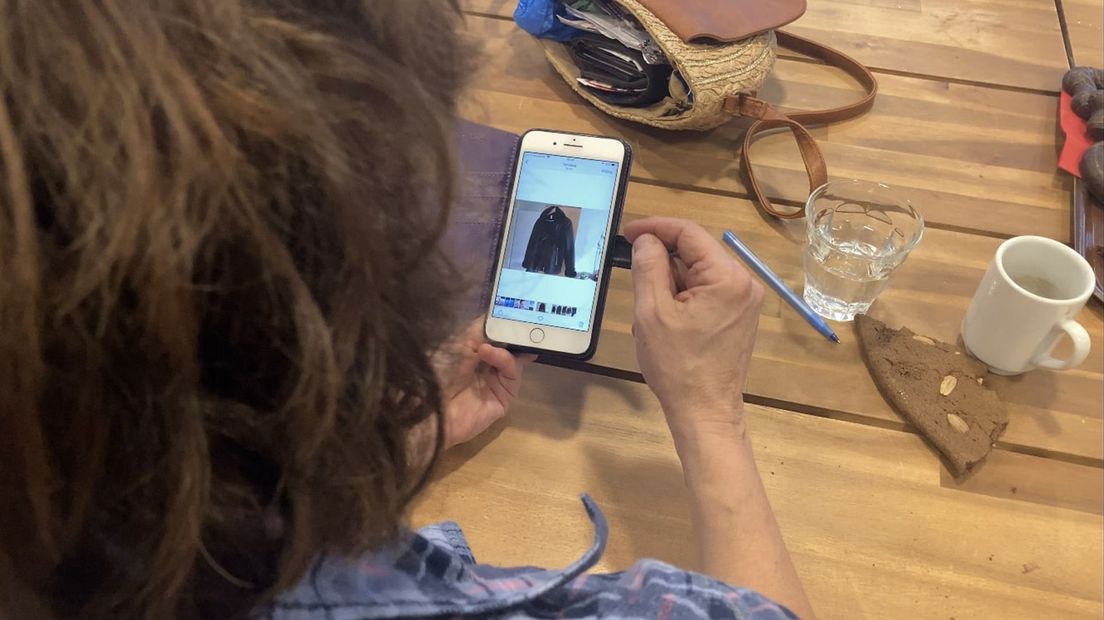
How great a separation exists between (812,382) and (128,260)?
55cm

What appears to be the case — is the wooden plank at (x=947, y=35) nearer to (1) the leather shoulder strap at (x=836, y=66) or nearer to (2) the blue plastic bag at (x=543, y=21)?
(1) the leather shoulder strap at (x=836, y=66)

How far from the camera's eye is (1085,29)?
960 mm

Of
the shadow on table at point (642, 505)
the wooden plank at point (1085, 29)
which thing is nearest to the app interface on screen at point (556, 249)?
the shadow on table at point (642, 505)

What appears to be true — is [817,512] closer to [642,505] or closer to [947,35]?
[642,505]

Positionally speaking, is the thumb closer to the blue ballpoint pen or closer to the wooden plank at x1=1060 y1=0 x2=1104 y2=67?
the blue ballpoint pen

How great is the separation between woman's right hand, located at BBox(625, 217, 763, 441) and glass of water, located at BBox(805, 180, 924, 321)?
0.36 ft

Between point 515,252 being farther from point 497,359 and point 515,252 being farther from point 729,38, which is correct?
point 729,38

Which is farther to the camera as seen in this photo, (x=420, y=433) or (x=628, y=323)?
(x=628, y=323)

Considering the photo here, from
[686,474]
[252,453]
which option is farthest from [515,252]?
[252,453]

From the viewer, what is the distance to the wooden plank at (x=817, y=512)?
562 mm

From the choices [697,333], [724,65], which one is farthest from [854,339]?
[724,65]

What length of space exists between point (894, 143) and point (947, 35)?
0.73 feet

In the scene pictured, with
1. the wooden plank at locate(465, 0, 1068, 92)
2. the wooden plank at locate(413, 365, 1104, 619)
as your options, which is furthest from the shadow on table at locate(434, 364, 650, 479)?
the wooden plank at locate(465, 0, 1068, 92)

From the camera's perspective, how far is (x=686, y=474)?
0.59 m
